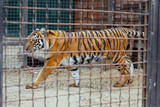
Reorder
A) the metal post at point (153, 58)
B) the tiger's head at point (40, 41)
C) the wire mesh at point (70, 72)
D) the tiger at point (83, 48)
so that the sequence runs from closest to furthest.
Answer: the wire mesh at point (70, 72), the metal post at point (153, 58), the tiger's head at point (40, 41), the tiger at point (83, 48)

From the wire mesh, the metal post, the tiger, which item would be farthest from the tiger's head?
the metal post

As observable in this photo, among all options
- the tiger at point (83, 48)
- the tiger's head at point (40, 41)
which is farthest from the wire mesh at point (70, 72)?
the tiger's head at point (40, 41)

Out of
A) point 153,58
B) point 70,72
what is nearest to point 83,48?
point 70,72

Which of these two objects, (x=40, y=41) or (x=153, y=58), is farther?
(x=40, y=41)

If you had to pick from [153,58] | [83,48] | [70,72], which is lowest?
[70,72]

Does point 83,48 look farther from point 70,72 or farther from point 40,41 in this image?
point 40,41

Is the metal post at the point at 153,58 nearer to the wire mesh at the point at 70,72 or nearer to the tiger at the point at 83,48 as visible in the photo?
the wire mesh at the point at 70,72

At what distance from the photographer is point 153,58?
9.68ft

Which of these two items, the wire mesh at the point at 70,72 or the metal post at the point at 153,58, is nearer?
the wire mesh at the point at 70,72

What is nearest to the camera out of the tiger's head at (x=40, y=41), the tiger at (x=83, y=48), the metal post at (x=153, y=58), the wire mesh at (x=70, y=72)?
the wire mesh at (x=70, y=72)

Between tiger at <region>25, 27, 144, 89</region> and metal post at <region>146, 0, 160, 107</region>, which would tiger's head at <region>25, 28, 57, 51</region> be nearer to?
tiger at <region>25, 27, 144, 89</region>

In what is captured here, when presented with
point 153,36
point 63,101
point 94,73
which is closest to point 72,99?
point 63,101

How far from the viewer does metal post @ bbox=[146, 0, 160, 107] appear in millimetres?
2932

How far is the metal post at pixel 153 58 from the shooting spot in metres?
2.93
